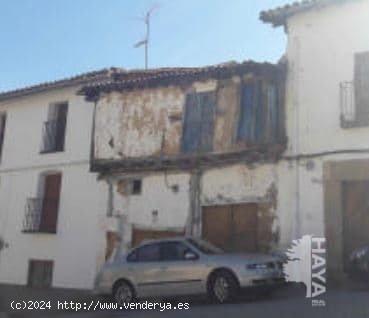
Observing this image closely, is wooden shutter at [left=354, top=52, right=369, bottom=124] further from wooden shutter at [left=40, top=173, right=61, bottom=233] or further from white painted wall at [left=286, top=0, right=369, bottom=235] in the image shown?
wooden shutter at [left=40, top=173, right=61, bottom=233]

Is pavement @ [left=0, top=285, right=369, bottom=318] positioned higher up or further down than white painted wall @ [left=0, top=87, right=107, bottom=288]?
further down

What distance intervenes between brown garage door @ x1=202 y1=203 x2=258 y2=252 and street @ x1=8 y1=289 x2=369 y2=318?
2965 mm

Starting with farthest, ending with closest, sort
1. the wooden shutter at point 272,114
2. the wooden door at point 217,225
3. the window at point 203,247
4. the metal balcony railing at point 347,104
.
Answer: the wooden door at point 217,225
the wooden shutter at point 272,114
the metal balcony railing at point 347,104
the window at point 203,247

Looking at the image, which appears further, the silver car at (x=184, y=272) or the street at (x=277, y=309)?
the silver car at (x=184, y=272)

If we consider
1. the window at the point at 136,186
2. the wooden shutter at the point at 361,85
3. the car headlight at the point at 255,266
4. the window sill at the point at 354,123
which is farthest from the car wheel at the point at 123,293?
the wooden shutter at the point at 361,85

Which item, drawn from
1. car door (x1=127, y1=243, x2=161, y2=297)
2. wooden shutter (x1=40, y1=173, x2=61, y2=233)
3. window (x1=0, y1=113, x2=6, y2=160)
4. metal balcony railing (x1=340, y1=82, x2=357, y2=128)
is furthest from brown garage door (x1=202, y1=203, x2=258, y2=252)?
window (x1=0, y1=113, x2=6, y2=160)

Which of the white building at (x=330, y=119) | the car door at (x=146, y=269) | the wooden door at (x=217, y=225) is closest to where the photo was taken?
the car door at (x=146, y=269)

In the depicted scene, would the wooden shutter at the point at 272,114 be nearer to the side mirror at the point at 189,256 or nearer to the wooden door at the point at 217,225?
the wooden door at the point at 217,225

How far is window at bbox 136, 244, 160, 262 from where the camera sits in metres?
13.2

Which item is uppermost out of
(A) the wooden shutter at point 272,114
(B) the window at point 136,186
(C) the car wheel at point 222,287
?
(A) the wooden shutter at point 272,114

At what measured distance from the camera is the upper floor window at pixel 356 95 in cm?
1423

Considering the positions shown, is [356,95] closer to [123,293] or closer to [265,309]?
[265,309]

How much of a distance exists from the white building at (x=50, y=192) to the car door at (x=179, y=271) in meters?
5.45

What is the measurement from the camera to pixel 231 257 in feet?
39.5
